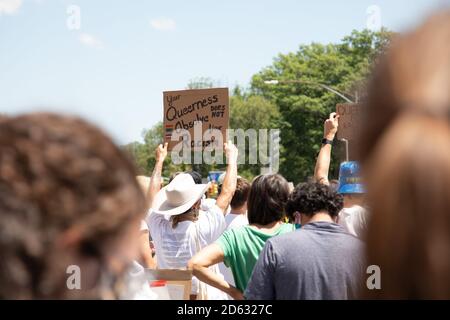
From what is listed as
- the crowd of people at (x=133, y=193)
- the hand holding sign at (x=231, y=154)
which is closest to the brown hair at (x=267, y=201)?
the hand holding sign at (x=231, y=154)

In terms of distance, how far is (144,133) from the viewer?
9031 centimetres

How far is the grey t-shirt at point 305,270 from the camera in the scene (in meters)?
2.73

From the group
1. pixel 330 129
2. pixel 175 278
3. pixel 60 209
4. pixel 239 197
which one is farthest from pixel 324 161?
pixel 60 209

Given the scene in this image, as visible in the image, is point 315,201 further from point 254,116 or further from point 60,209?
point 254,116

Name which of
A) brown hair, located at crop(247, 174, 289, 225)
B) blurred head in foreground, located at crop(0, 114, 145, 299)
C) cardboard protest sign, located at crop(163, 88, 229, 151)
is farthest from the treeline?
blurred head in foreground, located at crop(0, 114, 145, 299)

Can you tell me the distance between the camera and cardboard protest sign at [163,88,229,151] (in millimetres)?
6570

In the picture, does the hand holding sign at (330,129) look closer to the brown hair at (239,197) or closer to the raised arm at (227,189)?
the raised arm at (227,189)

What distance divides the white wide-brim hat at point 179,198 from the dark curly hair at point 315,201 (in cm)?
162

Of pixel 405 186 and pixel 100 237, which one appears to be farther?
pixel 100 237

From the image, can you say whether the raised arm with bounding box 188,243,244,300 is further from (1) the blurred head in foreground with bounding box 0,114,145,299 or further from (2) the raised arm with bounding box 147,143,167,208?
(1) the blurred head in foreground with bounding box 0,114,145,299

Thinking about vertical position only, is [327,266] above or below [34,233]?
below

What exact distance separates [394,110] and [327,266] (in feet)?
6.48
